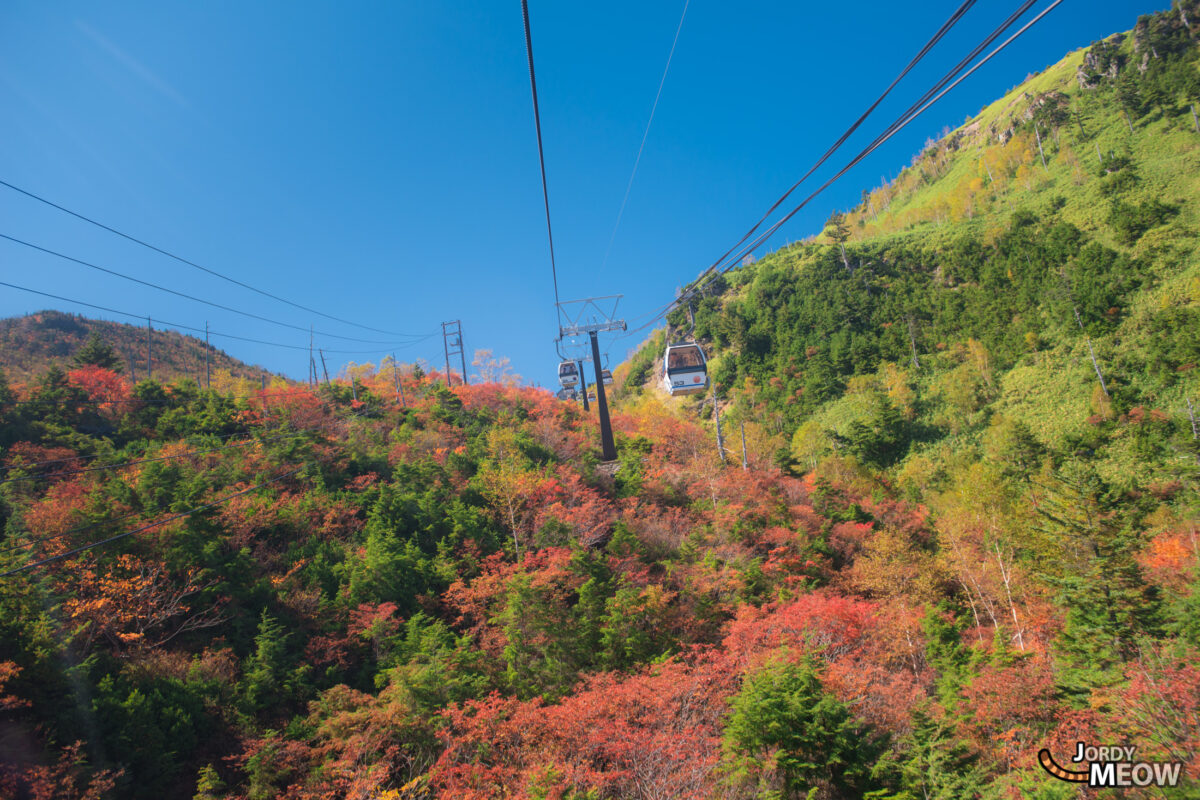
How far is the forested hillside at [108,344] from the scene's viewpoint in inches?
2103

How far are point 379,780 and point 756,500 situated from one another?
25.6 m

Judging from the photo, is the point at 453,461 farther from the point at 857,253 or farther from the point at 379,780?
the point at 857,253

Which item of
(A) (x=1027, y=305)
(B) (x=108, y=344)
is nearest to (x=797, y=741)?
(A) (x=1027, y=305)

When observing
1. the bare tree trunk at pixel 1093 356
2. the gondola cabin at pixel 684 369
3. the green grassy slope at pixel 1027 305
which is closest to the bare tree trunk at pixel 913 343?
the green grassy slope at pixel 1027 305

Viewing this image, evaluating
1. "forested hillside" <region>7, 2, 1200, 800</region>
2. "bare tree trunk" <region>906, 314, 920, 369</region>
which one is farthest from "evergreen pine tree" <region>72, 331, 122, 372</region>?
"bare tree trunk" <region>906, 314, 920, 369</region>

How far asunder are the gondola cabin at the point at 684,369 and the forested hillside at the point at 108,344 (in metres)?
A: 44.9

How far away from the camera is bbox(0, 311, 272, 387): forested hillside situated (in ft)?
175

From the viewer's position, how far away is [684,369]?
20.2 metres

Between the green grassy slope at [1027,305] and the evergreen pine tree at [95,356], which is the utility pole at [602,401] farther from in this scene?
the evergreen pine tree at [95,356]

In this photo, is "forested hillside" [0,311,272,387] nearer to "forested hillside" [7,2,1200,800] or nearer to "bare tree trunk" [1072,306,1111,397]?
"forested hillside" [7,2,1200,800]

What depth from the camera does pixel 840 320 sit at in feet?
206

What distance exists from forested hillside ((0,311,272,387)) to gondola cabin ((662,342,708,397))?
4489 cm

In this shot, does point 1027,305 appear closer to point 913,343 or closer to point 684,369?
point 913,343

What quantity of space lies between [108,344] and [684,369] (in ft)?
209
